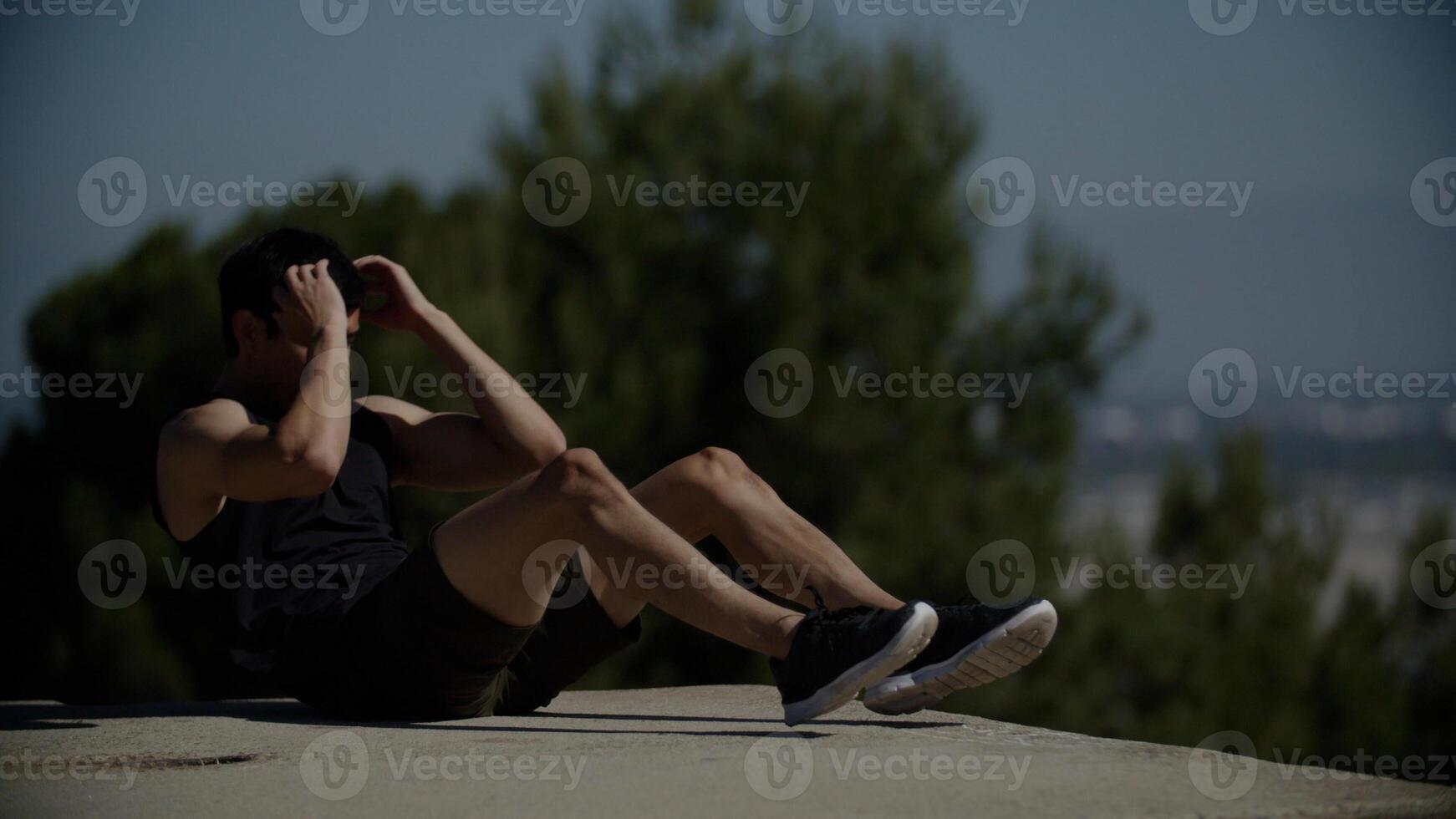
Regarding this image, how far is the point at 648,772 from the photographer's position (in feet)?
8.37

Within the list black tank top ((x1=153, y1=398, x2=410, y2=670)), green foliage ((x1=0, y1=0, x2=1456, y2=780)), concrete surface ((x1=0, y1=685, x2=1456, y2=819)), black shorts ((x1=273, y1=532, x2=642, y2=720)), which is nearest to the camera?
concrete surface ((x1=0, y1=685, x2=1456, y2=819))

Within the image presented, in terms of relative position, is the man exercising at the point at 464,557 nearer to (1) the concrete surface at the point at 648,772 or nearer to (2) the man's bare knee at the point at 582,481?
(2) the man's bare knee at the point at 582,481

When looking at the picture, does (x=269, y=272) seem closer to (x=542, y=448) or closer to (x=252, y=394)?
(x=252, y=394)

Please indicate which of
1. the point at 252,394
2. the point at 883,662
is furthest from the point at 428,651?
the point at 883,662

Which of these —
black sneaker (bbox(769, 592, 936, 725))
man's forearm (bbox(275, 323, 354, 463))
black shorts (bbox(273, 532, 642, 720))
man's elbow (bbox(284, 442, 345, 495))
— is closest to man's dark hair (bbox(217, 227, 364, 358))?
man's forearm (bbox(275, 323, 354, 463))

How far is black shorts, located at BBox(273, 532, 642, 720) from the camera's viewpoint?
9.62 ft

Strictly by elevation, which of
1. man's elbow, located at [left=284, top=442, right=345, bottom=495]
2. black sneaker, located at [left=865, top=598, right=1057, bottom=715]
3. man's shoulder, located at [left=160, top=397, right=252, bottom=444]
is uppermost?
man's shoulder, located at [left=160, top=397, right=252, bottom=444]

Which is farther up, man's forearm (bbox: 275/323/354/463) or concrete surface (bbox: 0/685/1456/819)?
man's forearm (bbox: 275/323/354/463)

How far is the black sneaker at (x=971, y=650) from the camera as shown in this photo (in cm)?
282

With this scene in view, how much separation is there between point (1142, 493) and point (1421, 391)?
7.50 metres

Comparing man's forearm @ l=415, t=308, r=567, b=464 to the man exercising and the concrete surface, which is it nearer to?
the man exercising

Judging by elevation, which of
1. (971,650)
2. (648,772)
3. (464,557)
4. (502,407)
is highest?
(502,407)

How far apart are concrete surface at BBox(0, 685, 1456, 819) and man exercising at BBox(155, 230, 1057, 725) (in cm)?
12

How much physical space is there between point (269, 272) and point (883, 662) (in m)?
1.57
